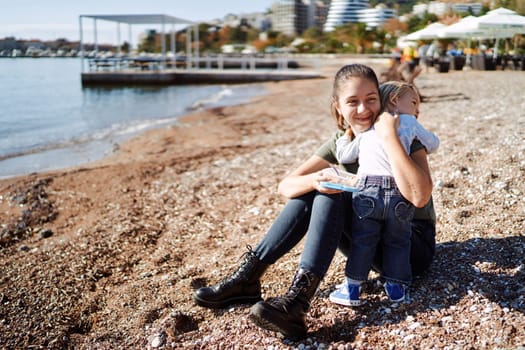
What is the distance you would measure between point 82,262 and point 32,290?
460 millimetres

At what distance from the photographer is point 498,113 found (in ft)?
22.6

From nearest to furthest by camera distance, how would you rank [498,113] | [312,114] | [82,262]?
1. [82,262]
2. [498,113]
3. [312,114]

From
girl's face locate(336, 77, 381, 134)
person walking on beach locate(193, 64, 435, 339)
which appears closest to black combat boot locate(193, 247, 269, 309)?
person walking on beach locate(193, 64, 435, 339)

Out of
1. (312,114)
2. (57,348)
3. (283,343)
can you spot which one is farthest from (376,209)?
(312,114)

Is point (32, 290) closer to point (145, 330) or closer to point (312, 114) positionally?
point (145, 330)

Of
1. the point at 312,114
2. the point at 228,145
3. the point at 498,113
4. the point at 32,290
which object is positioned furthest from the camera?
the point at 312,114

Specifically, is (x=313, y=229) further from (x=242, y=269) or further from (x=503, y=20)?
(x=503, y=20)

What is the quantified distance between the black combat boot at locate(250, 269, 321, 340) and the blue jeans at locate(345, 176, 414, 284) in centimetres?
23

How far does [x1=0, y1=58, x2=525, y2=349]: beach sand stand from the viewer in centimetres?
212

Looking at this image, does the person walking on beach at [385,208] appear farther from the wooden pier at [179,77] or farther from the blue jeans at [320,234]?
the wooden pier at [179,77]

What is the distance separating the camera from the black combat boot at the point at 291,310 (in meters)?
1.99

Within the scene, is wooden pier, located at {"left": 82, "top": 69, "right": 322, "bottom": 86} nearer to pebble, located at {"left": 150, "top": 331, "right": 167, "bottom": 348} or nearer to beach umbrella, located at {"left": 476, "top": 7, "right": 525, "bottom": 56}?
beach umbrella, located at {"left": 476, "top": 7, "right": 525, "bottom": 56}

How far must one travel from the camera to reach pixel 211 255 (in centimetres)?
328

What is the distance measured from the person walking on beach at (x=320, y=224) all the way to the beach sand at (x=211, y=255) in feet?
0.39
